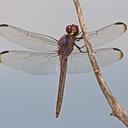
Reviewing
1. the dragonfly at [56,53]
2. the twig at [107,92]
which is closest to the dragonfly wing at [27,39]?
the dragonfly at [56,53]

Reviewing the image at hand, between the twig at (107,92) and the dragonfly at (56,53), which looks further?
the dragonfly at (56,53)

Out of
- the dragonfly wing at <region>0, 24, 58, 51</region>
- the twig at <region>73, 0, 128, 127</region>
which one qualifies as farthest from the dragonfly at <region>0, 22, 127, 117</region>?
the twig at <region>73, 0, 128, 127</region>

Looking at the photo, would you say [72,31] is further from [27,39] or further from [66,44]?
[27,39]

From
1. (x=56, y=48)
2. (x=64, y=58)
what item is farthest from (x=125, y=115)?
(x=56, y=48)

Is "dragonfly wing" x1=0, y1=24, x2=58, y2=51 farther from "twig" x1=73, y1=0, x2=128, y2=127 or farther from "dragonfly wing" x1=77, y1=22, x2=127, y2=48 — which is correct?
"twig" x1=73, y1=0, x2=128, y2=127

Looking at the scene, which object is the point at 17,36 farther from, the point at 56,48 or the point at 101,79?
the point at 101,79

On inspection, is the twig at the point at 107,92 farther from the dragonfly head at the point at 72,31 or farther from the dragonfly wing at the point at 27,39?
the dragonfly wing at the point at 27,39
